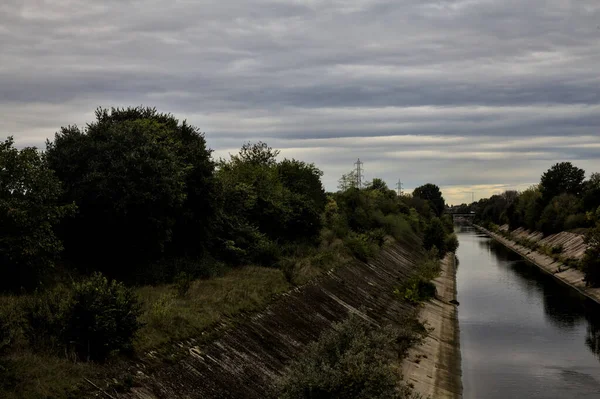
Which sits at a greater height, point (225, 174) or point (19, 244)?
point (225, 174)

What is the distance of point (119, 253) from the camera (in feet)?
106

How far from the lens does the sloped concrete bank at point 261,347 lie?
1919 centimetres

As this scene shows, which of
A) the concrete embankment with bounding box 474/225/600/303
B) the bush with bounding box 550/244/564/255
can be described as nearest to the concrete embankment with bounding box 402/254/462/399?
the concrete embankment with bounding box 474/225/600/303

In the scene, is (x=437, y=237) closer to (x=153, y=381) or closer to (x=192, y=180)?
(x=192, y=180)

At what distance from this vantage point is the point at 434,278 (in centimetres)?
7144

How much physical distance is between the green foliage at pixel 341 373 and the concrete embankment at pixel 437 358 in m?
6.37

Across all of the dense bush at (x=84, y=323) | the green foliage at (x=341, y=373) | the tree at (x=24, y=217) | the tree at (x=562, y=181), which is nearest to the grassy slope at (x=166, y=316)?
the dense bush at (x=84, y=323)

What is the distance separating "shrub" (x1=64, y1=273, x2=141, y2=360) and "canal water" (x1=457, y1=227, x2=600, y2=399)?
1996 centimetres

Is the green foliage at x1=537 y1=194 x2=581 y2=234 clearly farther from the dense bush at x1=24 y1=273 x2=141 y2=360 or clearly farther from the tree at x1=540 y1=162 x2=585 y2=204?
the dense bush at x1=24 y1=273 x2=141 y2=360

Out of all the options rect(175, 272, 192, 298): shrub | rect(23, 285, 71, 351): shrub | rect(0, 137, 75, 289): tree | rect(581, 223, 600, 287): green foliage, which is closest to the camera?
rect(23, 285, 71, 351): shrub

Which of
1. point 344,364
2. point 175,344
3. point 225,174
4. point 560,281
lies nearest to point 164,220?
point 175,344

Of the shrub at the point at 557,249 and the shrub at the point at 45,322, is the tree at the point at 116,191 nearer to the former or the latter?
the shrub at the point at 45,322

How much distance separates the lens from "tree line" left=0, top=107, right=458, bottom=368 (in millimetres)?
18516

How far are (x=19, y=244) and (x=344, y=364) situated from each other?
41.6 feet
